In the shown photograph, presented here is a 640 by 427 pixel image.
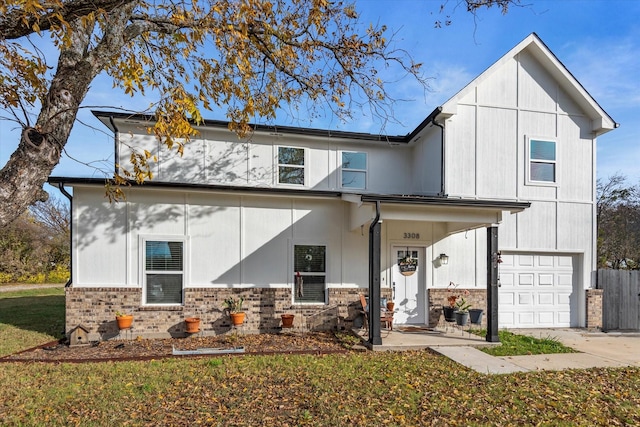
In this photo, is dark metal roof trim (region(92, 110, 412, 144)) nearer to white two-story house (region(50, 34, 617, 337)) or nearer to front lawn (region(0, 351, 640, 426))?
white two-story house (region(50, 34, 617, 337))

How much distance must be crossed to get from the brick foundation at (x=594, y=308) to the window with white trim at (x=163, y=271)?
11831mm

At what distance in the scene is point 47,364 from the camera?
6797mm

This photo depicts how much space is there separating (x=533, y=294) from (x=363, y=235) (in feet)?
18.5

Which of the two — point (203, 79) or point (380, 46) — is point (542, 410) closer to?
point (380, 46)

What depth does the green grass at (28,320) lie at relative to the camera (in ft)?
28.0

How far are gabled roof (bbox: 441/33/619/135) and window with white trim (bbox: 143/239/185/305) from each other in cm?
897

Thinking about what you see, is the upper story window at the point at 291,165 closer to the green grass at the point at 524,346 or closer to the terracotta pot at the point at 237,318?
the terracotta pot at the point at 237,318

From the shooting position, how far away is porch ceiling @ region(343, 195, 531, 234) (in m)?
8.24

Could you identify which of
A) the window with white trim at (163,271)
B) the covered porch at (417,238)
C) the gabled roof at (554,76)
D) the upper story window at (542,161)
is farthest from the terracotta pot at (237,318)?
the upper story window at (542,161)

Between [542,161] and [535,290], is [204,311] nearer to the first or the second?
[535,290]

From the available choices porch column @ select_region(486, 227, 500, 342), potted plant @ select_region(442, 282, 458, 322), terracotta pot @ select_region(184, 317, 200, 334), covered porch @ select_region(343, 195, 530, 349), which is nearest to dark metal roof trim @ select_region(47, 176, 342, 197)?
covered porch @ select_region(343, 195, 530, 349)

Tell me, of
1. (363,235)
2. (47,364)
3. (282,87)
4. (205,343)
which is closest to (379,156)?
(363,235)

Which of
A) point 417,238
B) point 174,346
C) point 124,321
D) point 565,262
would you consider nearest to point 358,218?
point 417,238

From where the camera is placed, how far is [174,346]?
823 cm
